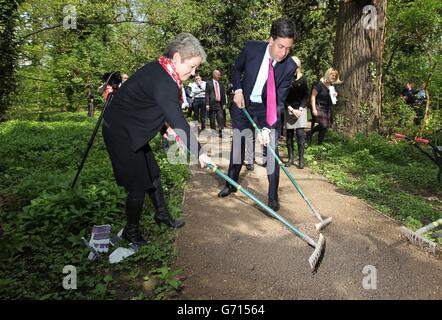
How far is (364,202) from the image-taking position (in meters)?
5.06

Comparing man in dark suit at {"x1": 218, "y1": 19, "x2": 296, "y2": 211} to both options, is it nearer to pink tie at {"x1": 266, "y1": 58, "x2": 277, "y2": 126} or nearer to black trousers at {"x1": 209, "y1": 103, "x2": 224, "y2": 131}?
pink tie at {"x1": 266, "y1": 58, "x2": 277, "y2": 126}

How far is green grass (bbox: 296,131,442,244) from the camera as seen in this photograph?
4.78m

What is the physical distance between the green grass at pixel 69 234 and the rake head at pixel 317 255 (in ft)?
4.22

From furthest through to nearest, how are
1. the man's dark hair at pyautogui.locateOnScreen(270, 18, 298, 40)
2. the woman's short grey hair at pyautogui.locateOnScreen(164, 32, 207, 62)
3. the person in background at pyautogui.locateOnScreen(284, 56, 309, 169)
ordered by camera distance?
the person in background at pyautogui.locateOnScreen(284, 56, 309, 169) → the man's dark hair at pyautogui.locateOnScreen(270, 18, 298, 40) → the woman's short grey hair at pyautogui.locateOnScreen(164, 32, 207, 62)

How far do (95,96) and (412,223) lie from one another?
17203 mm

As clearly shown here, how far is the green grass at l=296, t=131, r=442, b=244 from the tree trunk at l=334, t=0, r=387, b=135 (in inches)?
22.6

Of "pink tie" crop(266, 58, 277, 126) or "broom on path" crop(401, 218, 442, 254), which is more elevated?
"pink tie" crop(266, 58, 277, 126)

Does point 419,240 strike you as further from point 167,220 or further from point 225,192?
point 167,220

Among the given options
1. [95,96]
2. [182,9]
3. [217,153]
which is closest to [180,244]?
[217,153]

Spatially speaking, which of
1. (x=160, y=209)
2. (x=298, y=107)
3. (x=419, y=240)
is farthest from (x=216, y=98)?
(x=419, y=240)

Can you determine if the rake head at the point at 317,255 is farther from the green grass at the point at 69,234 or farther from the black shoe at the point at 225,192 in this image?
the black shoe at the point at 225,192

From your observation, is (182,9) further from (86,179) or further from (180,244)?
(180,244)

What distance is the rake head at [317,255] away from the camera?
318 centimetres

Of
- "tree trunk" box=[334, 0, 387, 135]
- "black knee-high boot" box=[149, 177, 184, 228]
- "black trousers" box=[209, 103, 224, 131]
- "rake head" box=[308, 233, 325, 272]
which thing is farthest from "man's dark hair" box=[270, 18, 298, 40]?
"black trousers" box=[209, 103, 224, 131]
